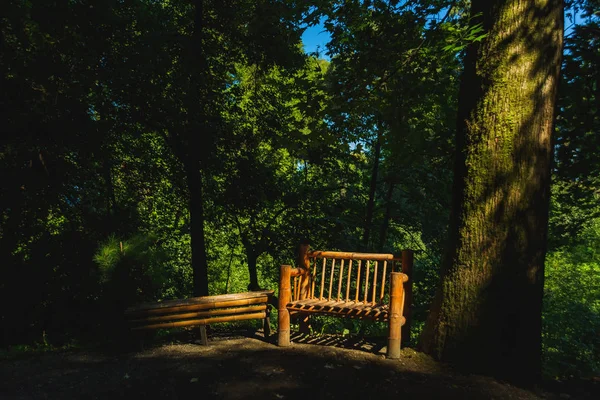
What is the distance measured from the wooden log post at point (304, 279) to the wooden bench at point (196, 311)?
0.54m

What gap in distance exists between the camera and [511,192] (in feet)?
11.2

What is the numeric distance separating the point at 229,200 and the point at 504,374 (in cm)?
625

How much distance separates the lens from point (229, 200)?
8.27 m

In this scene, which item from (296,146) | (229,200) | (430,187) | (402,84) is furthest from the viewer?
(229,200)

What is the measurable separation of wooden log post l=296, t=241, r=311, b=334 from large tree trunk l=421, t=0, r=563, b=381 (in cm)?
204

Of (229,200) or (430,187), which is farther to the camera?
(229,200)

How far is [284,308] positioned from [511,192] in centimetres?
280

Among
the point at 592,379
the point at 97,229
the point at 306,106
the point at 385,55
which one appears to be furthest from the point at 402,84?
the point at 97,229

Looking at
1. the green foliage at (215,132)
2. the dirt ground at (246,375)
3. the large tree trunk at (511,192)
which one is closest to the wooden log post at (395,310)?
the dirt ground at (246,375)

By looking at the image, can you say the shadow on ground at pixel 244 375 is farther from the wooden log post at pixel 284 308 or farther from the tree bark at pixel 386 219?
the tree bark at pixel 386 219

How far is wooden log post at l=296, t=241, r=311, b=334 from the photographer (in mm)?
4914

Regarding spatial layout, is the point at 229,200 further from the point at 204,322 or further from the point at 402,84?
the point at 402,84

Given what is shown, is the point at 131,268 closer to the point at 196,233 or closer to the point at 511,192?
the point at 196,233

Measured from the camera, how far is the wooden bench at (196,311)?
4395mm
